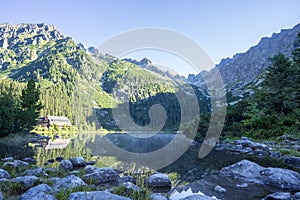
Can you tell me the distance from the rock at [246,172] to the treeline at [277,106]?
1690 centimetres

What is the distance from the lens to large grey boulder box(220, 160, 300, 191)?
10657 millimetres

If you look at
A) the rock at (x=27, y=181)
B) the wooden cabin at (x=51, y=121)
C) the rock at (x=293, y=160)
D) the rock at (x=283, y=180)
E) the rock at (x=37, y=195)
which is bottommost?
the rock at (x=293, y=160)

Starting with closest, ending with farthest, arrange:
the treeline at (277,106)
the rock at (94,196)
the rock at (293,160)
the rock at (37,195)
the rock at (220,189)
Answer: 1. the rock at (94,196)
2. the rock at (37,195)
3. the rock at (220,189)
4. the rock at (293,160)
5. the treeline at (277,106)

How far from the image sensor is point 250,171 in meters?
13.0

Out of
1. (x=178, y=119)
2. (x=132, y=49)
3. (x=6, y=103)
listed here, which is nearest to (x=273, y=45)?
(x=178, y=119)

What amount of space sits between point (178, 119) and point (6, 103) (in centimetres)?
13269

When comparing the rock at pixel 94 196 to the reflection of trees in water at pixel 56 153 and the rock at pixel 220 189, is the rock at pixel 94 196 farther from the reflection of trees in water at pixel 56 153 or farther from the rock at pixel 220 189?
the reflection of trees in water at pixel 56 153

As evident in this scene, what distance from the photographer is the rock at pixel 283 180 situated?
10500mm

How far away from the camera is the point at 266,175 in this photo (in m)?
12.1

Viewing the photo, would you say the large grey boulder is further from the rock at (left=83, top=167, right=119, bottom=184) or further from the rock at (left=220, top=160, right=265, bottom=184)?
the rock at (left=83, top=167, right=119, bottom=184)

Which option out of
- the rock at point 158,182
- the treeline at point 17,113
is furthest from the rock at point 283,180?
the treeline at point 17,113

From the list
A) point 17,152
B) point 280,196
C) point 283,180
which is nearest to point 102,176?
point 280,196

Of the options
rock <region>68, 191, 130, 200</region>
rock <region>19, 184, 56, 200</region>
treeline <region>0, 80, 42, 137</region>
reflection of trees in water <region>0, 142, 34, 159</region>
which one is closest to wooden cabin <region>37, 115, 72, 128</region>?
treeline <region>0, 80, 42, 137</region>

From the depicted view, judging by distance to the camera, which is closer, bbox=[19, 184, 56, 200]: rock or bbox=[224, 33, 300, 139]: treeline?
bbox=[19, 184, 56, 200]: rock
